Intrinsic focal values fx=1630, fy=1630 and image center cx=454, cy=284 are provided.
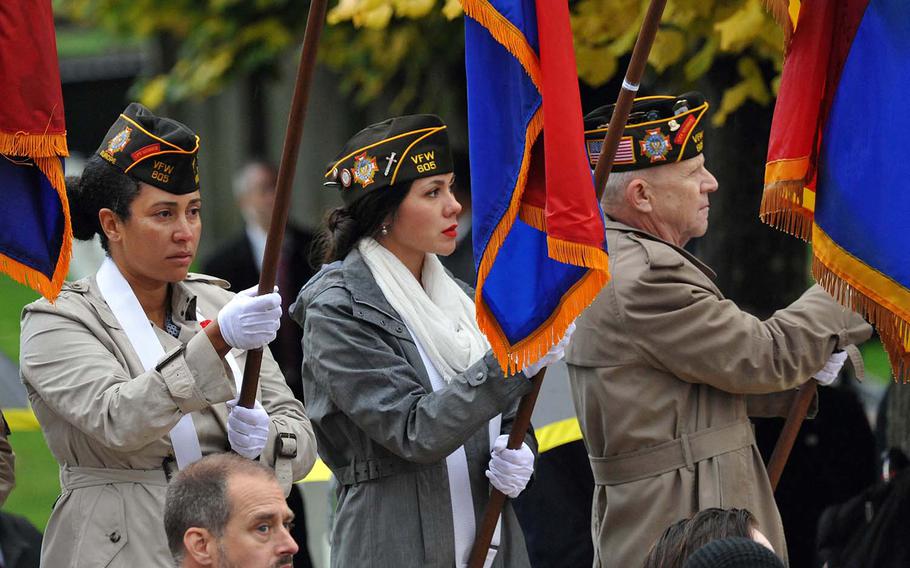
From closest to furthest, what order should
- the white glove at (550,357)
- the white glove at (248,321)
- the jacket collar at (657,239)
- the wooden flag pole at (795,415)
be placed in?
A: the white glove at (248,321), the white glove at (550,357), the jacket collar at (657,239), the wooden flag pole at (795,415)

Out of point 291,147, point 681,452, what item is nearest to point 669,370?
point 681,452

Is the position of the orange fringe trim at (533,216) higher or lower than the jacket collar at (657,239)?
higher

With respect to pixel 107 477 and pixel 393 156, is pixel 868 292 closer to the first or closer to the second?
pixel 393 156

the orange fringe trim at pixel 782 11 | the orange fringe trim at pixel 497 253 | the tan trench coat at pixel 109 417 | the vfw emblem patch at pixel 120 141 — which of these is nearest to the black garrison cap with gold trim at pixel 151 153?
the vfw emblem patch at pixel 120 141

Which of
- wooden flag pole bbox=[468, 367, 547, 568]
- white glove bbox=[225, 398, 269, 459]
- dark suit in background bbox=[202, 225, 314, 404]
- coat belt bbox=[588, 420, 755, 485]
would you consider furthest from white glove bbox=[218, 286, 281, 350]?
dark suit in background bbox=[202, 225, 314, 404]

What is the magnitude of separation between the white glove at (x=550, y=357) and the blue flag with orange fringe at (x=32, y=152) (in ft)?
4.50

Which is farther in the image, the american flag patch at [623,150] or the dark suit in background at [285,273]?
the dark suit in background at [285,273]

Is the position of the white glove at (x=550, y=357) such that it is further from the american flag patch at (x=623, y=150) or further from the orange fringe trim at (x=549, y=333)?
the american flag patch at (x=623, y=150)

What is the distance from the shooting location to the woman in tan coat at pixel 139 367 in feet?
14.5

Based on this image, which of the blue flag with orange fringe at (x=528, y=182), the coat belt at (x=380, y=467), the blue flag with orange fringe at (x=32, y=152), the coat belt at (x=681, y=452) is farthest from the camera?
the coat belt at (x=681, y=452)

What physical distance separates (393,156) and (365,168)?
100mm

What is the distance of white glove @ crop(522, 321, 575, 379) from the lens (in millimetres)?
4793

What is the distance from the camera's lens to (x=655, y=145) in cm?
542

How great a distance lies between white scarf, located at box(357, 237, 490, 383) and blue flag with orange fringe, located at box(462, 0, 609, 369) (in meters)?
0.32
